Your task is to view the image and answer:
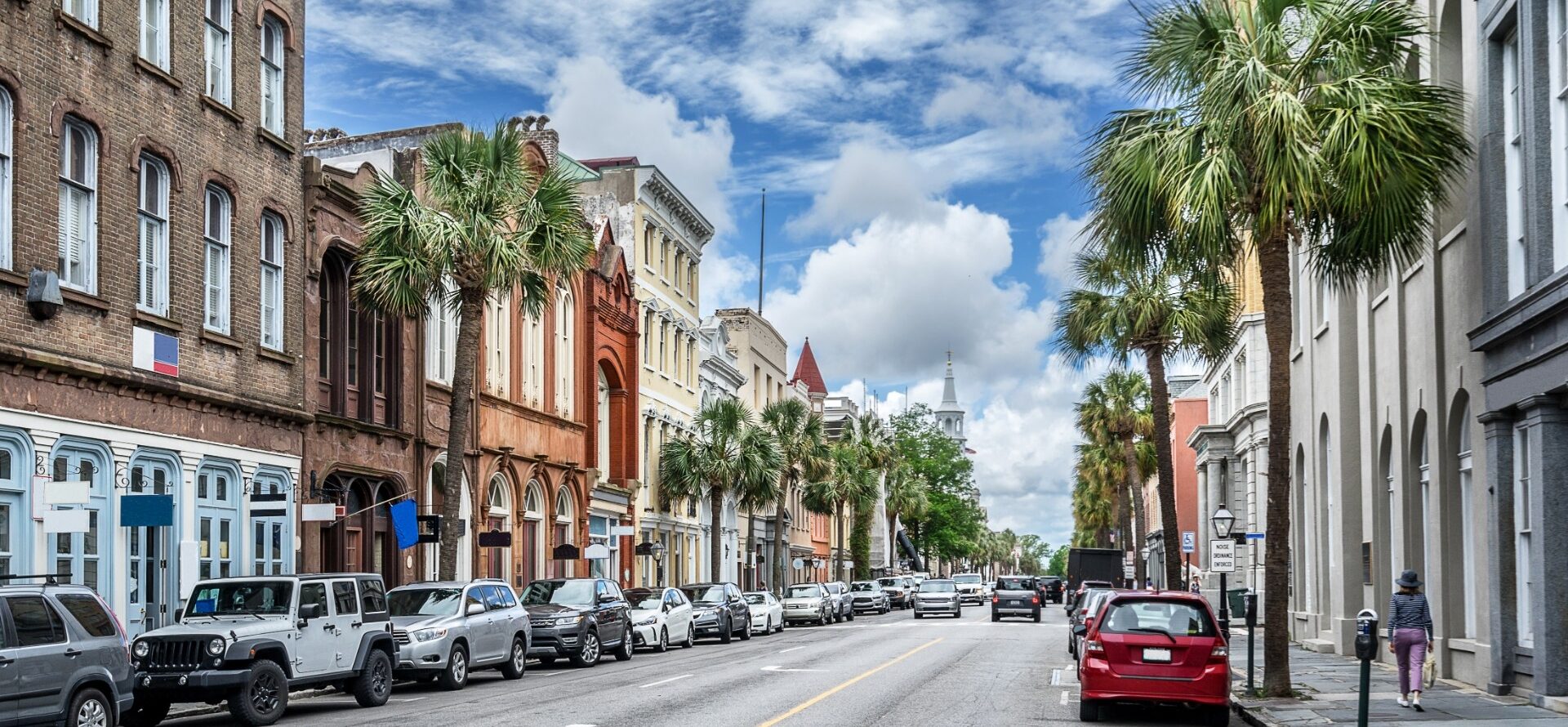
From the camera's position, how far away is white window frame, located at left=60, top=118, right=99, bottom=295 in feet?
72.1

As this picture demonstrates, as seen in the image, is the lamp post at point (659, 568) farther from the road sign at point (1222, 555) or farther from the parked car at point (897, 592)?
the road sign at point (1222, 555)

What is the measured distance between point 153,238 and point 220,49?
170 inches

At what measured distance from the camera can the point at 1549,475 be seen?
1811cm

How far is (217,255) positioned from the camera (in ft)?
87.5

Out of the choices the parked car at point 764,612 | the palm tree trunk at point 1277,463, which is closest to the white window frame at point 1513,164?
the palm tree trunk at point 1277,463

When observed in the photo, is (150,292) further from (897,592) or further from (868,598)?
(897,592)

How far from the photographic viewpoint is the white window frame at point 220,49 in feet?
87.1

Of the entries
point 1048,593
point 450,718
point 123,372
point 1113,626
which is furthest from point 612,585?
point 1048,593

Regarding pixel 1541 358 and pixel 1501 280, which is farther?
pixel 1501 280

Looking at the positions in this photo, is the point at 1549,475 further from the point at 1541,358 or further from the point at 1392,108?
the point at 1392,108

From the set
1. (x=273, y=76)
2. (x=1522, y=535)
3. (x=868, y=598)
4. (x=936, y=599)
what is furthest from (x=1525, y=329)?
(x=868, y=598)

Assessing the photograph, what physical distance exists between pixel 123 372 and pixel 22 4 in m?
5.26

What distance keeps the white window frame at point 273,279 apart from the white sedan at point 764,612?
19.5 metres

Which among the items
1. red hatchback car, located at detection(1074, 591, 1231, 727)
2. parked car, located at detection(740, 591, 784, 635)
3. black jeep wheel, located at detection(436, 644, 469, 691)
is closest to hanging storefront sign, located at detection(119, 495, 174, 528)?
black jeep wheel, located at detection(436, 644, 469, 691)
